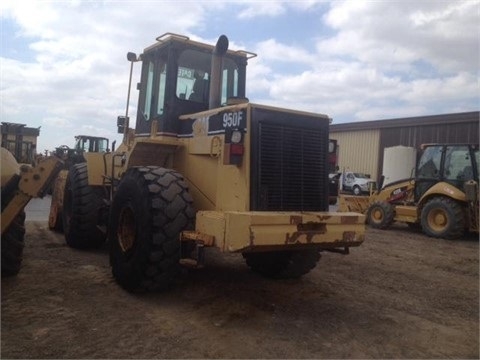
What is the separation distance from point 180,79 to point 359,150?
88.1 ft

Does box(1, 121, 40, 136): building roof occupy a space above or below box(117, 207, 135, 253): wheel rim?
above

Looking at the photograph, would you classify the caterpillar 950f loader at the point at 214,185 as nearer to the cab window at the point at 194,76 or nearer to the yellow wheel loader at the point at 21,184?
the cab window at the point at 194,76

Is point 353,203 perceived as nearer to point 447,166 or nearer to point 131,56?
point 447,166

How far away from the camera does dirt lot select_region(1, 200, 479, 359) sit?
409cm

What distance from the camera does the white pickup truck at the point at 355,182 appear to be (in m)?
28.8

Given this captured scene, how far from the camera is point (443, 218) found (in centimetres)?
1213

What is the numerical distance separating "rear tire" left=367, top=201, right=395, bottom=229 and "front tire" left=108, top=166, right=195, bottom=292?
9489 mm

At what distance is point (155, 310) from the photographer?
194 inches

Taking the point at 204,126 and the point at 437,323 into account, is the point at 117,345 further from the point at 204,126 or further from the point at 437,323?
the point at 437,323

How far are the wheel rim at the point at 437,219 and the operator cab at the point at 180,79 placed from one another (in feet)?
24.7

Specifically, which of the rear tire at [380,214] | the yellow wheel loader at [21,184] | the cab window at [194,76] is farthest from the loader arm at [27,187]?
the rear tire at [380,214]

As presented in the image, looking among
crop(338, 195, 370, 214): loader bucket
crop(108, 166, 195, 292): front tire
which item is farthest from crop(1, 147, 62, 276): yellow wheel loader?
crop(338, 195, 370, 214): loader bucket

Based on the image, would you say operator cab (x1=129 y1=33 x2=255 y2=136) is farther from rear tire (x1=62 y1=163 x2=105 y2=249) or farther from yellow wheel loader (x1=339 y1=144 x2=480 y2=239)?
yellow wheel loader (x1=339 y1=144 x2=480 y2=239)

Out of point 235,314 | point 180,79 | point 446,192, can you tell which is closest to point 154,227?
point 235,314
